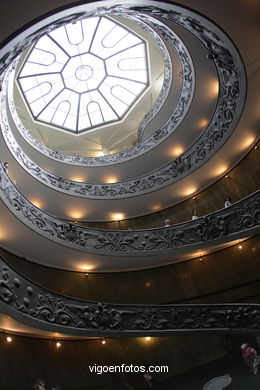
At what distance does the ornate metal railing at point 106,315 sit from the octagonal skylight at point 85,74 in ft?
45.9

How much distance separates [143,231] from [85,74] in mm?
12048

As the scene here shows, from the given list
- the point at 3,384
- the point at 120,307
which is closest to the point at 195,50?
the point at 120,307

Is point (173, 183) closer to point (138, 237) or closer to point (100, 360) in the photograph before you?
point (138, 237)

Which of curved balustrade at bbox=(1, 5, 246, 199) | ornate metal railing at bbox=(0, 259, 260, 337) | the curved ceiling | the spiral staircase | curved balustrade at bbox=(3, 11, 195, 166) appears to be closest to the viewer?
ornate metal railing at bbox=(0, 259, 260, 337)

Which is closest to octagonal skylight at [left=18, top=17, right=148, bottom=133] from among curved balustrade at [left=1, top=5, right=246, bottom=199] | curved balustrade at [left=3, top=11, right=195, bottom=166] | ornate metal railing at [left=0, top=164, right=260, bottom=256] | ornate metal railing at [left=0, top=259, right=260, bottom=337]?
curved balustrade at [left=3, top=11, right=195, bottom=166]

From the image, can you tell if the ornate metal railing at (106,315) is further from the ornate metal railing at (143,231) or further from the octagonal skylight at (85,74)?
the octagonal skylight at (85,74)

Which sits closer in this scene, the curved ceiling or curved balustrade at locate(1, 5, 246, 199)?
curved balustrade at locate(1, 5, 246, 199)

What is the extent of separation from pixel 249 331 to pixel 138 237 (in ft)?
18.1

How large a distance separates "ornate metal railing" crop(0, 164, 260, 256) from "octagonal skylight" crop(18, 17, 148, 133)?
1027 centimetres

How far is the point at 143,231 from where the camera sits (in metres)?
13.8

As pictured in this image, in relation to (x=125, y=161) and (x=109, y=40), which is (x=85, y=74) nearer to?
(x=109, y=40)

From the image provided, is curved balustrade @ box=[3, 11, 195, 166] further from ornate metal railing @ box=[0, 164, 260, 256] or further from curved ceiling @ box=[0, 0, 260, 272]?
ornate metal railing @ box=[0, 164, 260, 256]

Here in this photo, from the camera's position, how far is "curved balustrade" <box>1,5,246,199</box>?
33.8ft

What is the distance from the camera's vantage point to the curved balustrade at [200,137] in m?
10.3
